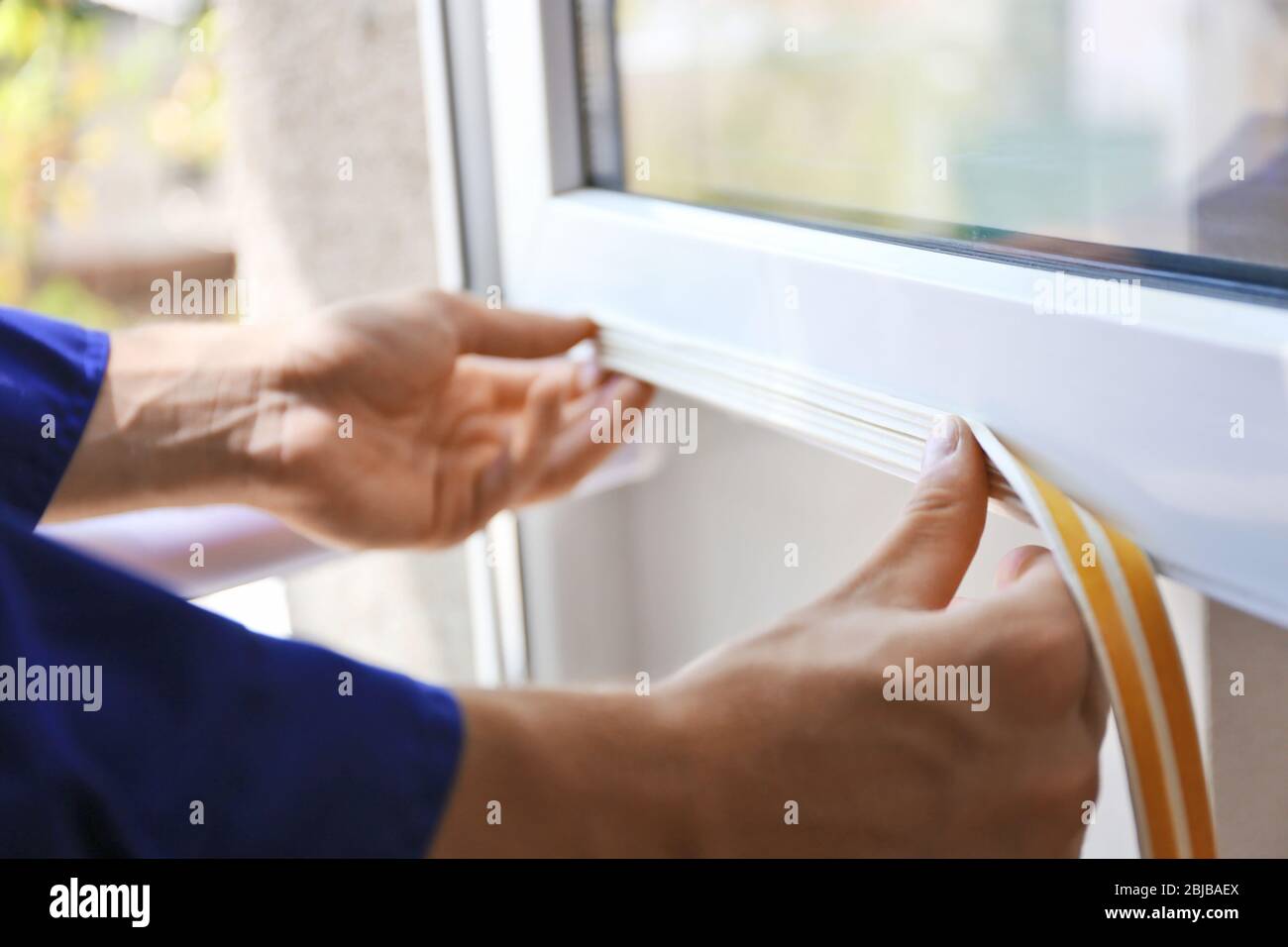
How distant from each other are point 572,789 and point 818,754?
0.08 meters

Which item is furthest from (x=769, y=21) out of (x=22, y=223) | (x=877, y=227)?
(x=22, y=223)

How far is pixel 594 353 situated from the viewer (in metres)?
0.71

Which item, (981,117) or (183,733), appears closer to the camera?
(183,733)

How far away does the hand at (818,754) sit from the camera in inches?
14.2

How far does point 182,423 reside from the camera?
0.66 metres

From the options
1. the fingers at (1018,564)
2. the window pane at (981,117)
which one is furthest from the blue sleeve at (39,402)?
the fingers at (1018,564)

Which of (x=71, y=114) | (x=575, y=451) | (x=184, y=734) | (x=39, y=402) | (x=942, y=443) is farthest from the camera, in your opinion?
(x=71, y=114)

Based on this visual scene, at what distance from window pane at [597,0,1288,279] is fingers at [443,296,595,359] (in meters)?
0.10

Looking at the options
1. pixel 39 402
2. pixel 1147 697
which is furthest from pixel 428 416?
pixel 1147 697

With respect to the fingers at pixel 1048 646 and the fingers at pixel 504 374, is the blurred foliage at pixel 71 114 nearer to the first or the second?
the fingers at pixel 504 374

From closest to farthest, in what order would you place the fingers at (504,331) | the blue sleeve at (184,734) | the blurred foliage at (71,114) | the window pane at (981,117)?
the blue sleeve at (184,734), the window pane at (981,117), the fingers at (504,331), the blurred foliage at (71,114)

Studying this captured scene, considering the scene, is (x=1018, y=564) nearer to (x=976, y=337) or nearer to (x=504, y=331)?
(x=976, y=337)

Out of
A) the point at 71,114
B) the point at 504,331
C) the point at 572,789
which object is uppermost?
the point at 71,114
